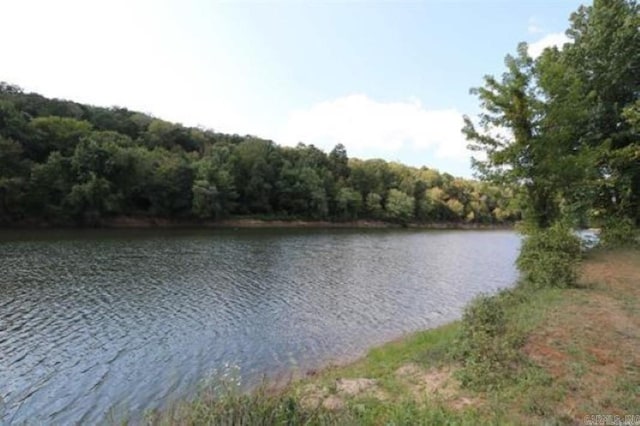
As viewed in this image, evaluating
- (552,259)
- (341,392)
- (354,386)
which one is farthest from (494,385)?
(552,259)

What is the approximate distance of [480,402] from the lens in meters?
6.23

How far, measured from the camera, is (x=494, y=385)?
6.67 m

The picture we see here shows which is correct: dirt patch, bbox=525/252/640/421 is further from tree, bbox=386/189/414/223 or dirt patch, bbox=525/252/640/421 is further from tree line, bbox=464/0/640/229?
tree, bbox=386/189/414/223

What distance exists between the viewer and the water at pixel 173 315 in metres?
9.48

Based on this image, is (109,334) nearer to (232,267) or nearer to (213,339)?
(213,339)

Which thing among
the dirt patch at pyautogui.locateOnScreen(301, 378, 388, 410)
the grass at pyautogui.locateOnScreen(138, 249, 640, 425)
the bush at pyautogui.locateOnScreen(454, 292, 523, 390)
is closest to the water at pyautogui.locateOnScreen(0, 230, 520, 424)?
the grass at pyautogui.locateOnScreen(138, 249, 640, 425)

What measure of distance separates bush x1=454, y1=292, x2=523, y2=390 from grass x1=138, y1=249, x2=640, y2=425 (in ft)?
0.25

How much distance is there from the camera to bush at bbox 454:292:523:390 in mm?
6910

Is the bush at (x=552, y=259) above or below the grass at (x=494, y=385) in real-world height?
above

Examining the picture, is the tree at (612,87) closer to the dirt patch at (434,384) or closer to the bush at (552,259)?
the bush at (552,259)

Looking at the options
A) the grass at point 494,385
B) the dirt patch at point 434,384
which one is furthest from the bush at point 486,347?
the dirt patch at point 434,384

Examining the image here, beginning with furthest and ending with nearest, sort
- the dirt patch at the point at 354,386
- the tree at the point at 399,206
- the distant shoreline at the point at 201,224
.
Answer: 1. the tree at the point at 399,206
2. the distant shoreline at the point at 201,224
3. the dirt patch at the point at 354,386

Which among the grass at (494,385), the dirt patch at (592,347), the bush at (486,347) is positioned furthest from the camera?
the bush at (486,347)

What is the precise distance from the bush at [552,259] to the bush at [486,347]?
492 cm
